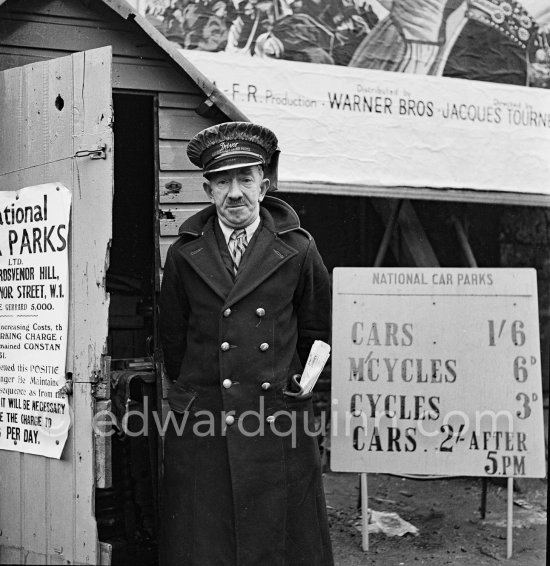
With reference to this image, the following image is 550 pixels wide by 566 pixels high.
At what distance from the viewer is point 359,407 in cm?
528

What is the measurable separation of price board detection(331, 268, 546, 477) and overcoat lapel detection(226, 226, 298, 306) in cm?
163

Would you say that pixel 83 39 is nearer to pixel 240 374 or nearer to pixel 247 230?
pixel 247 230

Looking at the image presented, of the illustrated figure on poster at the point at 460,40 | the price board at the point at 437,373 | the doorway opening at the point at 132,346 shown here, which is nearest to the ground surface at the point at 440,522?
the price board at the point at 437,373

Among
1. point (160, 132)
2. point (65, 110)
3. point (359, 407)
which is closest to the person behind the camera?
point (65, 110)

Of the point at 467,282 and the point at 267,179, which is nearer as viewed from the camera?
the point at 267,179

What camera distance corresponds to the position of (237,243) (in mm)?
3844

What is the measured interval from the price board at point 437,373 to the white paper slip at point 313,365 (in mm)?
1469

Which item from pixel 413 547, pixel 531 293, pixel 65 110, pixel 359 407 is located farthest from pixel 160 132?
pixel 413 547

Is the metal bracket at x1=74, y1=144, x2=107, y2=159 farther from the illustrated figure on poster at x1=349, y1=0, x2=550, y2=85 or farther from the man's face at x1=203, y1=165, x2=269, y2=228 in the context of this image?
the illustrated figure on poster at x1=349, y1=0, x2=550, y2=85

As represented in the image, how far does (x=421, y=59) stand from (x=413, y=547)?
12.0 feet

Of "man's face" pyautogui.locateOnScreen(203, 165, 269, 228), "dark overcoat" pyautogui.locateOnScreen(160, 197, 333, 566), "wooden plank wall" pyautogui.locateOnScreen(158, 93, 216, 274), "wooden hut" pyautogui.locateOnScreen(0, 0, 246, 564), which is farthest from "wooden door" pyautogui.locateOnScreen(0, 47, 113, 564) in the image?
"wooden plank wall" pyautogui.locateOnScreen(158, 93, 216, 274)

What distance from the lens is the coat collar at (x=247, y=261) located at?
3705 millimetres

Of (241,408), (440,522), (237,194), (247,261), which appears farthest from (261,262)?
(440,522)

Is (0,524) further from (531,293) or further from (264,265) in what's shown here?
(531,293)
